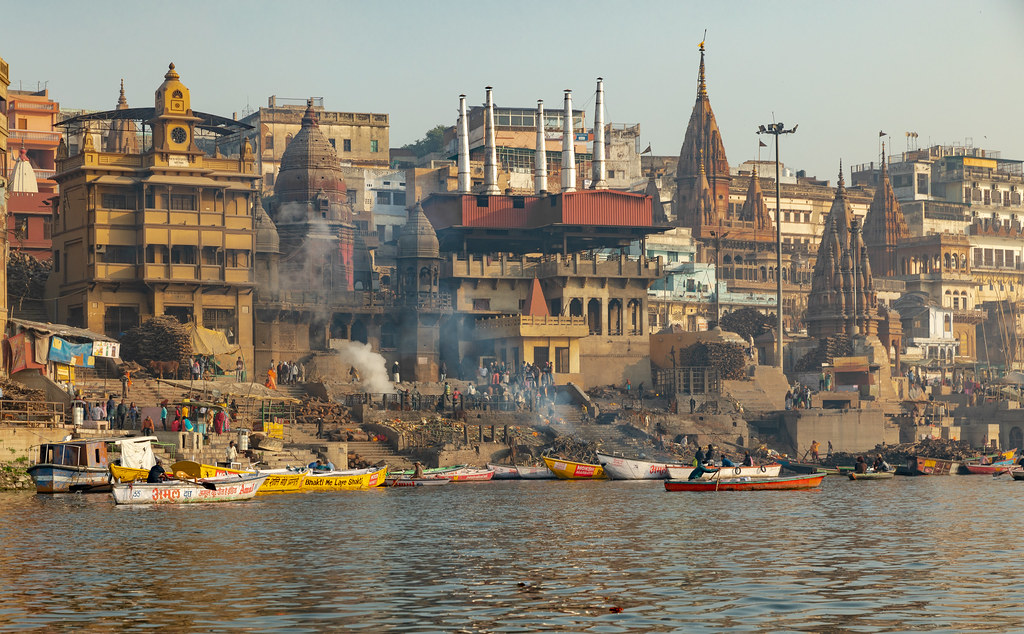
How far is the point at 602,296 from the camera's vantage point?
94.9 meters

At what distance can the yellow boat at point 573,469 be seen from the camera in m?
63.6

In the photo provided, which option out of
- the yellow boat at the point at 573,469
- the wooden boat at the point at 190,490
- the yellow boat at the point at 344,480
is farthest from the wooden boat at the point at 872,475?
the wooden boat at the point at 190,490

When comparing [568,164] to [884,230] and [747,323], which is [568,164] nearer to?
[747,323]

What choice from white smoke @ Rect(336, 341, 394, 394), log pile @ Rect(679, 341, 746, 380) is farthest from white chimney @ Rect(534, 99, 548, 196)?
white smoke @ Rect(336, 341, 394, 394)

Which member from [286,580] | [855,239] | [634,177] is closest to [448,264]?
[855,239]

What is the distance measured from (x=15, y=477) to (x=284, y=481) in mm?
9251

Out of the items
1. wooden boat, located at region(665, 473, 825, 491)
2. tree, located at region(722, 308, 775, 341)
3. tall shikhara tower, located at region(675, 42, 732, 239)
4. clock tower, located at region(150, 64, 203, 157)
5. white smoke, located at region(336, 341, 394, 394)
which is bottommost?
wooden boat, located at region(665, 473, 825, 491)

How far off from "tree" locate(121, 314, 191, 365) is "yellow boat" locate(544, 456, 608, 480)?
18655mm

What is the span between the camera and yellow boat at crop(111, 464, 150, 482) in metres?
48.2

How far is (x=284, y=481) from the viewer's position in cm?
5372

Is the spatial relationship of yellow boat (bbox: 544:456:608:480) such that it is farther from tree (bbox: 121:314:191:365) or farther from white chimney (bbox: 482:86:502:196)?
white chimney (bbox: 482:86:502:196)

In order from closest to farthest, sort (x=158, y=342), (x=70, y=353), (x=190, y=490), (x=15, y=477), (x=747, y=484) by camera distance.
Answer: (x=190, y=490), (x=15, y=477), (x=747, y=484), (x=70, y=353), (x=158, y=342)

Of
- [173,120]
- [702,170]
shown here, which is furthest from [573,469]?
[702,170]

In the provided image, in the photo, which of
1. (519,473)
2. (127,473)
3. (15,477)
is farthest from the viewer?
(519,473)
